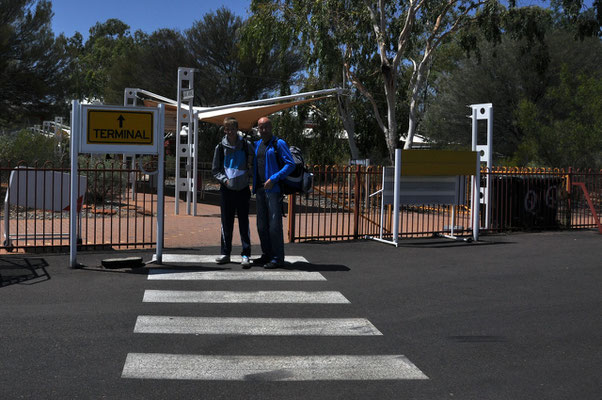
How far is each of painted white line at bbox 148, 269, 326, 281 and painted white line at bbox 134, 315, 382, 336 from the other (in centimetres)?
195

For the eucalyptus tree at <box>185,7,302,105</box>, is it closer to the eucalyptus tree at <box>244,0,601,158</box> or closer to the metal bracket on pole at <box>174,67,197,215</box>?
the eucalyptus tree at <box>244,0,601,158</box>

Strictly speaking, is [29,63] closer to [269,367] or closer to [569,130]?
[569,130]

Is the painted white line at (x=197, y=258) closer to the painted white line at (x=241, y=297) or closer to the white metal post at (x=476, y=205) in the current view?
the painted white line at (x=241, y=297)

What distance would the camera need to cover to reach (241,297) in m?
7.50

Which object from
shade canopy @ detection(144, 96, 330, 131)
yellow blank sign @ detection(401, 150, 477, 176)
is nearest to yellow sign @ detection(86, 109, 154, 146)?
yellow blank sign @ detection(401, 150, 477, 176)

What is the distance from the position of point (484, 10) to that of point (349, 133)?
7.42 m

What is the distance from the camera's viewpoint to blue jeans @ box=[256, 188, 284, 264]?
30.0 feet

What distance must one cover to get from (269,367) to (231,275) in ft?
12.0

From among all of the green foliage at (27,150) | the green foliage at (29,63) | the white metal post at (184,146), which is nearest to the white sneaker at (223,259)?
the white metal post at (184,146)

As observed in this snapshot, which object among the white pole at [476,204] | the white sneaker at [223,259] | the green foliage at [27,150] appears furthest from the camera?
the green foliage at [27,150]

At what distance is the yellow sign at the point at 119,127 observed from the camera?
9.07 meters

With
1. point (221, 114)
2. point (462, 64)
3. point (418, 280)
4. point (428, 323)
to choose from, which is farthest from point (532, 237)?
point (462, 64)

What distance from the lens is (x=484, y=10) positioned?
78.4 ft

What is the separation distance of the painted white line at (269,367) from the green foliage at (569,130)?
21554 millimetres
